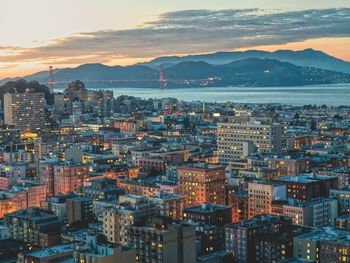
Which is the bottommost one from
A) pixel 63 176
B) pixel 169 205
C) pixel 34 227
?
pixel 34 227

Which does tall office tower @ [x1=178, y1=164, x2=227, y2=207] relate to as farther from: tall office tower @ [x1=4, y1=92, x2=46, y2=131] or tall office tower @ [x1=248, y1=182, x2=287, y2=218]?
tall office tower @ [x1=4, y1=92, x2=46, y2=131]

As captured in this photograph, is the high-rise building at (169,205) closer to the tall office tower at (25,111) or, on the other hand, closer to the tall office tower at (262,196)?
the tall office tower at (262,196)

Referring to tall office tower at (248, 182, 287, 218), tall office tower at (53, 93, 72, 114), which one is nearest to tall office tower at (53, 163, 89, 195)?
tall office tower at (248, 182, 287, 218)

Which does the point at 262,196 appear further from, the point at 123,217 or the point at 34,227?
the point at 34,227

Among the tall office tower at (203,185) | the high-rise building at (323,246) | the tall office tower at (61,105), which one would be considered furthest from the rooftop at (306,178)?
the tall office tower at (61,105)

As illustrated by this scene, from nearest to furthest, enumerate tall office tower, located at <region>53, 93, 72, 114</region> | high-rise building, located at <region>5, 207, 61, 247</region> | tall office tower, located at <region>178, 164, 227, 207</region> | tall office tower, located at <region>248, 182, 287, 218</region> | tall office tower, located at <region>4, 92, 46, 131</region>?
high-rise building, located at <region>5, 207, 61, 247</region>, tall office tower, located at <region>248, 182, 287, 218</region>, tall office tower, located at <region>178, 164, 227, 207</region>, tall office tower, located at <region>4, 92, 46, 131</region>, tall office tower, located at <region>53, 93, 72, 114</region>

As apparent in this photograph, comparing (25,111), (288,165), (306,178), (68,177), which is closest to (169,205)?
(306,178)
